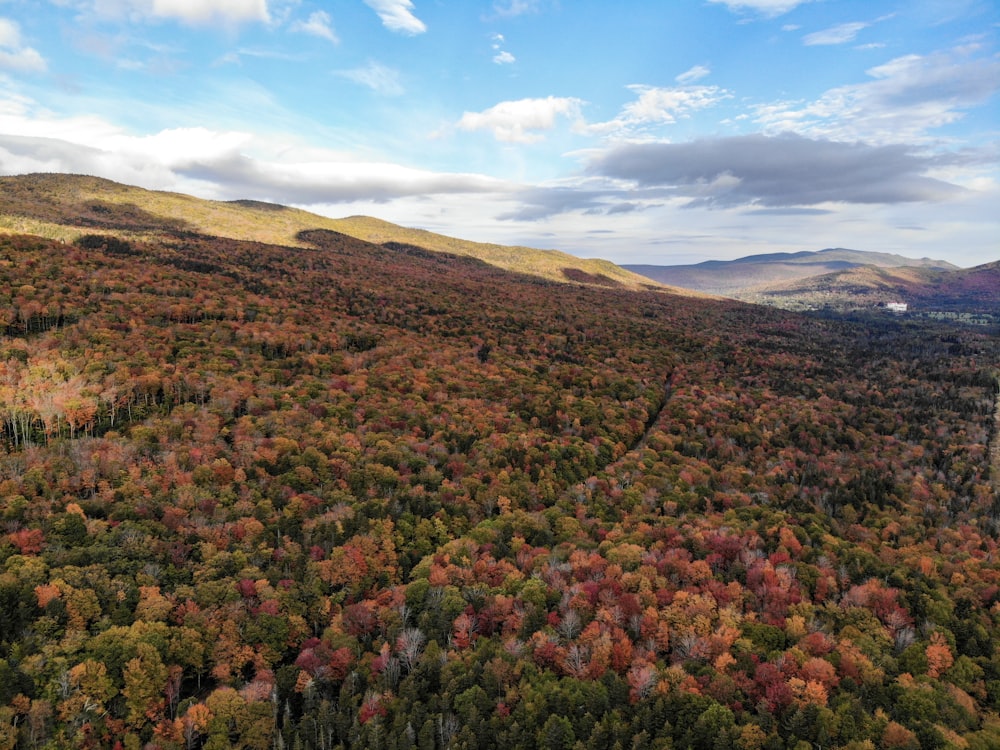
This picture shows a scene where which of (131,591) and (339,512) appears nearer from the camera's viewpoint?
(131,591)

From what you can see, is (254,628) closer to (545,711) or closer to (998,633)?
(545,711)

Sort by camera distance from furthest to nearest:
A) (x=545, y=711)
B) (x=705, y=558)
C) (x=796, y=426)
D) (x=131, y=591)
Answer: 1. (x=796, y=426)
2. (x=705, y=558)
3. (x=131, y=591)
4. (x=545, y=711)

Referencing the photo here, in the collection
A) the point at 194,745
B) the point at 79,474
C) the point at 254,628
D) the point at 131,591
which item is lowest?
the point at 194,745

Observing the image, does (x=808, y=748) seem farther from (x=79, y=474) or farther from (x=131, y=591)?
(x=79, y=474)

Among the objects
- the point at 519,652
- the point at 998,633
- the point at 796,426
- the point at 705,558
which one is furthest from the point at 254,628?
the point at 796,426

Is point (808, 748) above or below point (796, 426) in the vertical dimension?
below

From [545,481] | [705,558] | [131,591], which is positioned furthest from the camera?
[545,481]

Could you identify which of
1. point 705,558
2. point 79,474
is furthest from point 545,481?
point 79,474
